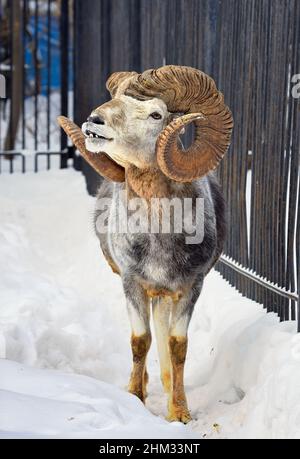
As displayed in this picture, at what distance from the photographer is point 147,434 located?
13.6 feet

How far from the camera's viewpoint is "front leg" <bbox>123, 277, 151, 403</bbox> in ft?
18.5

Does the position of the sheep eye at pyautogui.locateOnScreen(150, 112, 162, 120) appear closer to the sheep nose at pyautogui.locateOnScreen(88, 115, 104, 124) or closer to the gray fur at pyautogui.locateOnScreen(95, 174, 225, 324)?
the sheep nose at pyautogui.locateOnScreen(88, 115, 104, 124)

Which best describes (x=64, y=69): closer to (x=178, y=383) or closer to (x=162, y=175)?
(x=162, y=175)

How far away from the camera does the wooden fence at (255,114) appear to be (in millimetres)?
5727

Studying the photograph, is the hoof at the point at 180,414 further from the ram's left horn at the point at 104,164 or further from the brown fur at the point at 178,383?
the ram's left horn at the point at 104,164

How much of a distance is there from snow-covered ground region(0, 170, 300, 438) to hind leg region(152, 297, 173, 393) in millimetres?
223

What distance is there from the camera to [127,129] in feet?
16.6

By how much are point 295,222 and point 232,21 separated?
1965mm

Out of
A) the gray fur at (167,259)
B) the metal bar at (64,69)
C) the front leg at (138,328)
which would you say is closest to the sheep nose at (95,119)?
the gray fur at (167,259)

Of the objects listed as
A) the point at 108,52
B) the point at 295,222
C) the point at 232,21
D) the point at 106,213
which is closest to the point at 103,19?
the point at 108,52

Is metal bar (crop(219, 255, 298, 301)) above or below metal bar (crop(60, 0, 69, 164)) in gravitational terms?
below

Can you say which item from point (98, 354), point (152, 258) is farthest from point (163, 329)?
point (152, 258)

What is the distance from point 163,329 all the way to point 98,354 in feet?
2.36

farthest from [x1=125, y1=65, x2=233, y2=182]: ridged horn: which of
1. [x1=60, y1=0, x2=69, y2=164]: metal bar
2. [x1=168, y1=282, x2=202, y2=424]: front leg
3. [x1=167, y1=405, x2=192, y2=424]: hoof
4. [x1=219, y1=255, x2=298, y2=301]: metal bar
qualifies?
[x1=60, y1=0, x2=69, y2=164]: metal bar
